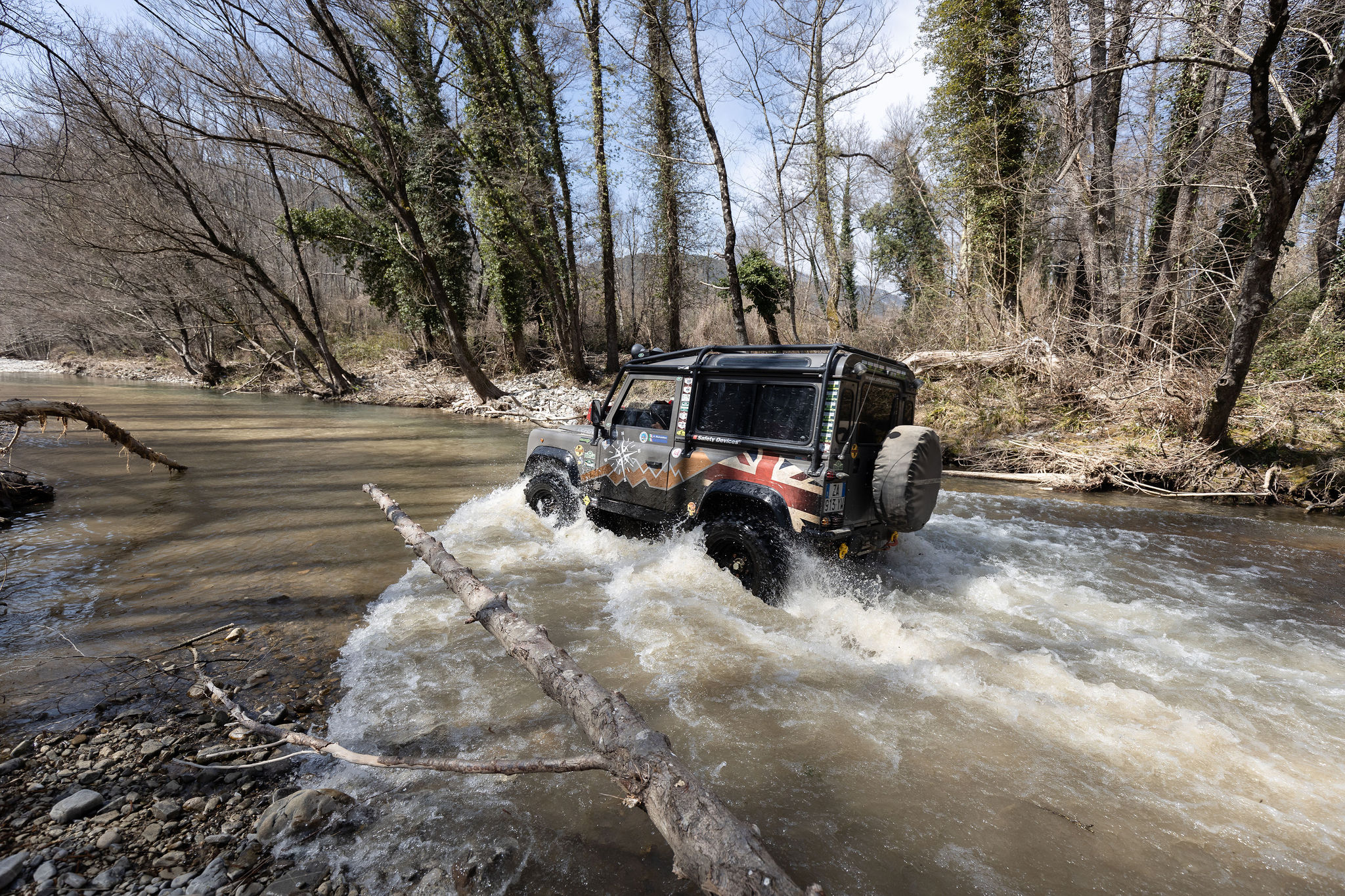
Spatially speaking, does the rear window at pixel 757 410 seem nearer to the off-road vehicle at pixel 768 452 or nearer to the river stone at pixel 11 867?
the off-road vehicle at pixel 768 452

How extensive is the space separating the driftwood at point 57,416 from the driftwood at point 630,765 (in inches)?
185

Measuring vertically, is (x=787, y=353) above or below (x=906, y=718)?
above

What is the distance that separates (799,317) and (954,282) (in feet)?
35.0

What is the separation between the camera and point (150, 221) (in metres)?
18.0

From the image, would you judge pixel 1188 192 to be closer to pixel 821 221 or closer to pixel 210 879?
pixel 821 221

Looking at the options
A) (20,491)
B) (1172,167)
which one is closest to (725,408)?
(20,491)

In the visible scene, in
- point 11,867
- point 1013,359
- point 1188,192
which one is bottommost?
point 11,867

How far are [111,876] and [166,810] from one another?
36 cm

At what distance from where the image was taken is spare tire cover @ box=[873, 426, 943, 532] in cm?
451

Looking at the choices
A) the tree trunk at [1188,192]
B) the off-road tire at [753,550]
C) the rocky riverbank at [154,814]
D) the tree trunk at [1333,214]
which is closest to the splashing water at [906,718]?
the off-road tire at [753,550]

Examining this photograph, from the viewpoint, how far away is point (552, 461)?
6730 millimetres

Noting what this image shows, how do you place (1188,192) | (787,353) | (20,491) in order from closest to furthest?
(787,353) → (20,491) → (1188,192)

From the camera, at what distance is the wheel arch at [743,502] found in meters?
4.61

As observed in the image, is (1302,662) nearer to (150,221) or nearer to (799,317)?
(799,317)
